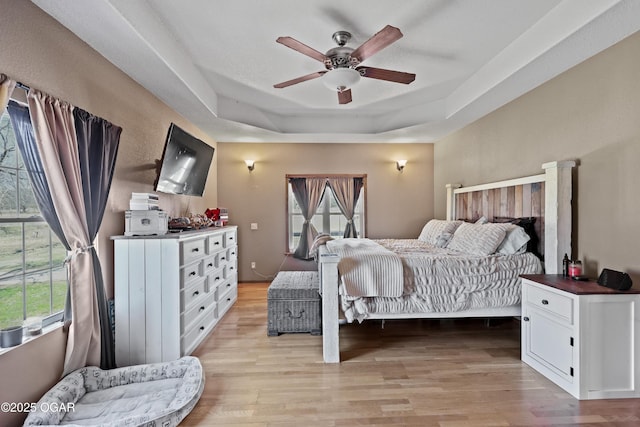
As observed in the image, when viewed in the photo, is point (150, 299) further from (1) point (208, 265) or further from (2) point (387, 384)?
(2) point (387, 384)

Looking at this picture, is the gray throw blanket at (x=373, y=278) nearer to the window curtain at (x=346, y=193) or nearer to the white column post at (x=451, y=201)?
the white column post at (x=451, y=201)

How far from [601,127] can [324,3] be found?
235 centimetres

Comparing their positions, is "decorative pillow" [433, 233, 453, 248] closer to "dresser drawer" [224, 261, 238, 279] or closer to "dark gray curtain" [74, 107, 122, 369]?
"dresser drawer" [224, 261, 238, 279]

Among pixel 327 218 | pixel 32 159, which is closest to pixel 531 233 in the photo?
pixel 327 218

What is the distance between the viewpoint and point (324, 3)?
2113 mm

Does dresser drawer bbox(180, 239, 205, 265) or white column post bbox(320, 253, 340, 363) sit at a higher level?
dresser drawer bbox(180, 239, 205, 265)

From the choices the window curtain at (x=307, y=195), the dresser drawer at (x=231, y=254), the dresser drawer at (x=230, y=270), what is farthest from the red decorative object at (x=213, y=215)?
the window curtain at (x=307, y=195)

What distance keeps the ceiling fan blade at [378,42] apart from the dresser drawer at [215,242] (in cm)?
230

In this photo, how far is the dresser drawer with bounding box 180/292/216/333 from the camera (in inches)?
98.5

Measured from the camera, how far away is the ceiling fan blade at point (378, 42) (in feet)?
6.47

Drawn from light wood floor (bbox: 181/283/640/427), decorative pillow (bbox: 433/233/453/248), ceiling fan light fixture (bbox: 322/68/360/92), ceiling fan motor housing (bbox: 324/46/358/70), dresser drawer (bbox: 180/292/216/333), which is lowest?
light wood floor (bbox: 181/283/640/427)

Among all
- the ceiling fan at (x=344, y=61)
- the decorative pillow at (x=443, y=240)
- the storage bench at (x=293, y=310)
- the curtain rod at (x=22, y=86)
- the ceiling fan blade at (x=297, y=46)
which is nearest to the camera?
the curtain rod at (x=22, y=86)

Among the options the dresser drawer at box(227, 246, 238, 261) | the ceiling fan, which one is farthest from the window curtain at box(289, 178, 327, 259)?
the ceiling fan

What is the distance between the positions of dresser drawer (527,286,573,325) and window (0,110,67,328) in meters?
3.47
